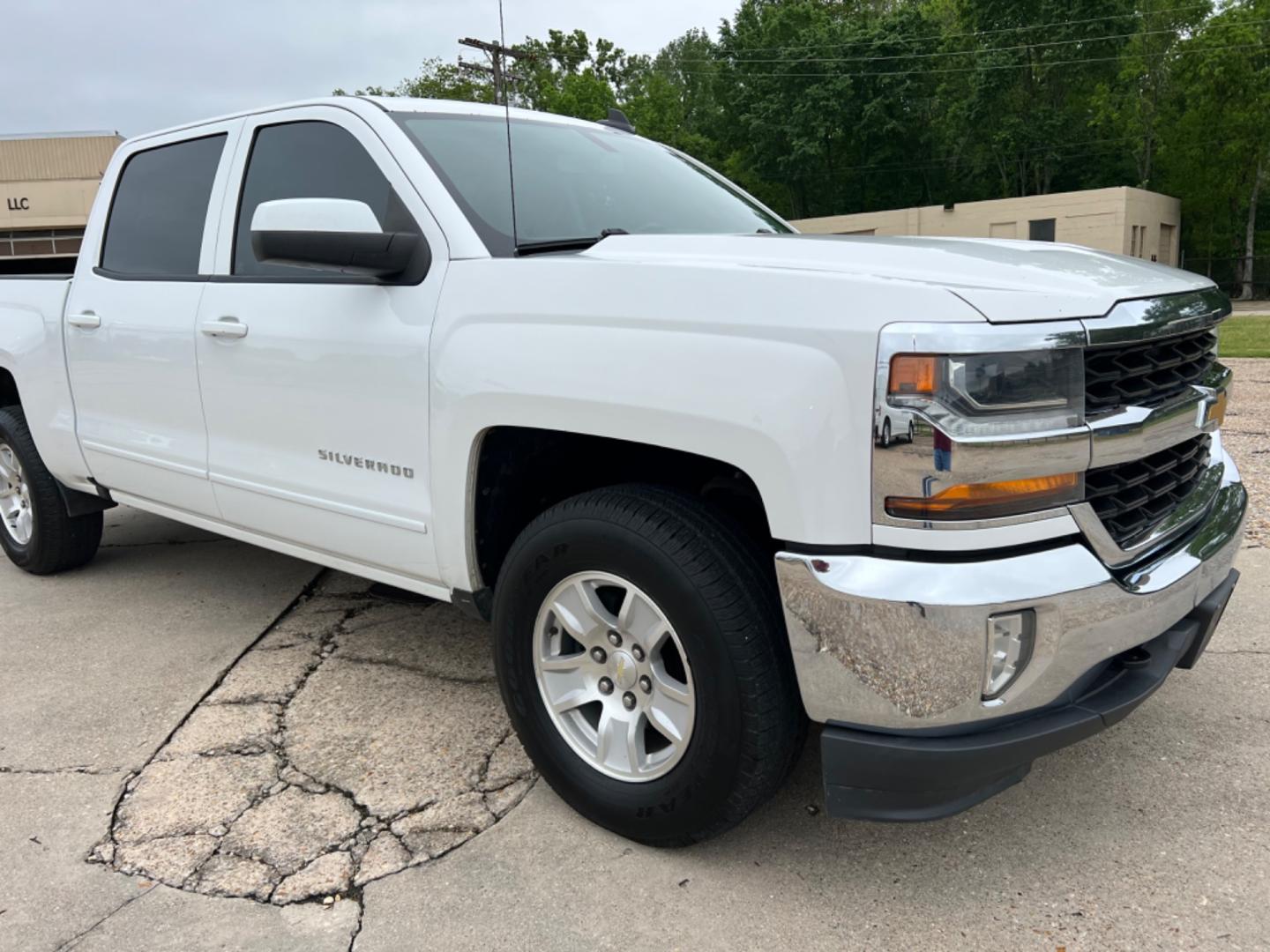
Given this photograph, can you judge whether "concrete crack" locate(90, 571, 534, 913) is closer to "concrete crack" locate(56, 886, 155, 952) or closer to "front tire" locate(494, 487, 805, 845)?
"concrete crack" locate(56, 886, 155, 952)

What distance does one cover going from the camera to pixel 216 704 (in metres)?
3.47

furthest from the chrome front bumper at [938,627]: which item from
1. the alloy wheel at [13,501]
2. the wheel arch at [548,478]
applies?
the alloy wheel at [13,501]

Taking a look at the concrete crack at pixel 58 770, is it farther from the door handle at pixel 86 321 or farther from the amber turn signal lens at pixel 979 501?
the amber turn signal lens at pixel 979 501

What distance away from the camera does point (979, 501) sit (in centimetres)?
198

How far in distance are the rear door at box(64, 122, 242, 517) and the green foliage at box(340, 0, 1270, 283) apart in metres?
37.9

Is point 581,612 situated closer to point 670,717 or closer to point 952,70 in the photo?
point 670,717

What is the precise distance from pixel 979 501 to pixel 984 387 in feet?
0.72

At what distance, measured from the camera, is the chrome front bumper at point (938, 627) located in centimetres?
197

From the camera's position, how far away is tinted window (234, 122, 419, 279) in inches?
122

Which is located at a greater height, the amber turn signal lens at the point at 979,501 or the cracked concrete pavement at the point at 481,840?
the amber turn signal lens at the point at 979,501

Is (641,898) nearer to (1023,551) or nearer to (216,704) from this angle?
(1023,551)

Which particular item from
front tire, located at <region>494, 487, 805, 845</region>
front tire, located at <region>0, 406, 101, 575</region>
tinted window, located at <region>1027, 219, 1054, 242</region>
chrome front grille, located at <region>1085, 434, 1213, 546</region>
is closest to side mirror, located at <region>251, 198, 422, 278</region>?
front tire, located at <region>494, 487, 805, 845</region>

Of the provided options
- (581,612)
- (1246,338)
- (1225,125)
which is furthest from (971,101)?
(581,612)

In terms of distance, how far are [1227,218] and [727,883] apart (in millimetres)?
51043
